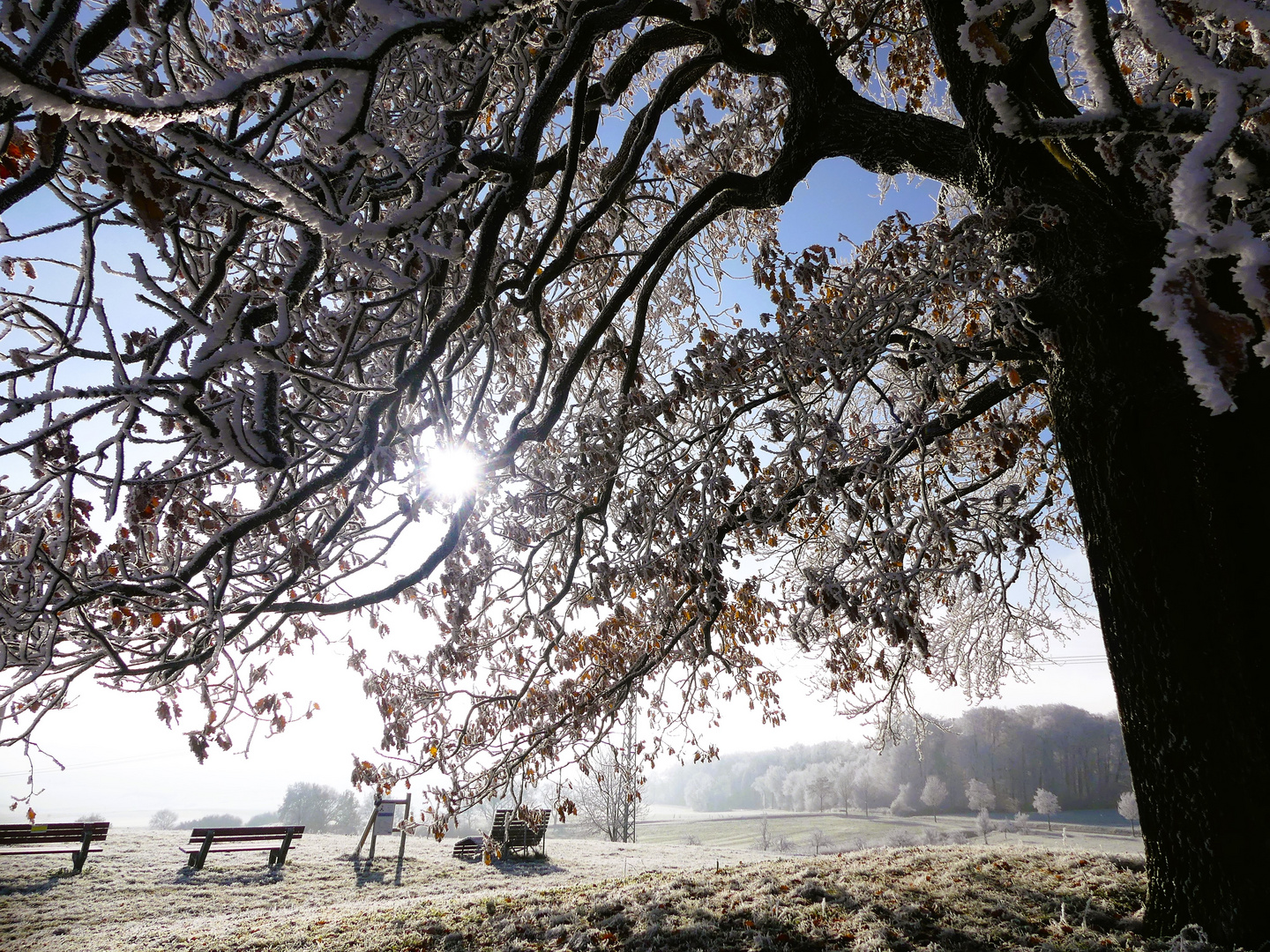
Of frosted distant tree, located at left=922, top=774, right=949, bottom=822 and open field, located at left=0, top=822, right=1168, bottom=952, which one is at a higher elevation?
open field, located at left=0, top=822, right=1168, bottom=952

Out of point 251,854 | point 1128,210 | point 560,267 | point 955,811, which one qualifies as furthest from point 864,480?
point 955,811

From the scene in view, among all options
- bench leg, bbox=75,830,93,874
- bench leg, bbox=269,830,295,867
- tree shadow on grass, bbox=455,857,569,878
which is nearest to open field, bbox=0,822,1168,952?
tree shadow on grass, bbox=455,857,569,878

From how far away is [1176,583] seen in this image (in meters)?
3.74

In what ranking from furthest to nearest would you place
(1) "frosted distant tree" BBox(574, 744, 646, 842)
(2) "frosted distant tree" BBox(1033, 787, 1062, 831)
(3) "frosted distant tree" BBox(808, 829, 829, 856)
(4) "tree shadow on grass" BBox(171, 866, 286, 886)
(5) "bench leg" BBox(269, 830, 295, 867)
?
(2) "frosted distant tree" BBox(1033, 787, 1062, 831), (3) "frosted distant tree" BBox(808, 829, 829, 856), (5) "bench leg" BBox(269, 830, 295, 867), (4) "tree shadow on grass" BBox(171, 866, 286, 886), (1) "frosted distant tree" BBox(574, 744, 646, 842)

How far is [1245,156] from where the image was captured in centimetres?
119

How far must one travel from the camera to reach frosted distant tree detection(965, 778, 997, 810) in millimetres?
49656

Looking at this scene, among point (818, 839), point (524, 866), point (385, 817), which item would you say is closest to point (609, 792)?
point (524, 866)

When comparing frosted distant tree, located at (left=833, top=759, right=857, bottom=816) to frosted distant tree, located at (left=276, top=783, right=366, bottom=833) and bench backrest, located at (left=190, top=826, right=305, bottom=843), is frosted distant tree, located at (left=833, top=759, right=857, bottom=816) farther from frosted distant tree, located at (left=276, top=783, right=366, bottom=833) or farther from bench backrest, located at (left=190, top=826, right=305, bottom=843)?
bench backrest, located at (left=190, top=826, right=305, bottom=843)

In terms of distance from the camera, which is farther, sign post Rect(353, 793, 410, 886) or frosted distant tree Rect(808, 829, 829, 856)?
frosted distant tree Rect(808, 829, 829, 856)

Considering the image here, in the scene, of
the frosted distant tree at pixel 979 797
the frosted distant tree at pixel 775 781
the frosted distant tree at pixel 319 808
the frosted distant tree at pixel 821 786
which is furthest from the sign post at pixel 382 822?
the frosted distant tree at pixel 775 781

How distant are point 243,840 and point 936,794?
2148 inches

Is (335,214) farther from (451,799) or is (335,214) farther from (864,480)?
(451,799)

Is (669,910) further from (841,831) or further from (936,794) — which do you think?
(936,794)

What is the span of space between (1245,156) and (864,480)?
399 cm
